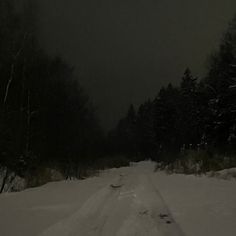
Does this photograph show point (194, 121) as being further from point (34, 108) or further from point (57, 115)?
point (34, 108)

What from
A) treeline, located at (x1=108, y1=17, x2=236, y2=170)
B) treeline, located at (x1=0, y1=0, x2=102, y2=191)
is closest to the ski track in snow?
treeline, located at (x1=0, y1=0, x2=102, y2=191)

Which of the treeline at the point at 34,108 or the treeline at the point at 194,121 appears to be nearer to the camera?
the treeline at the point at 34,108

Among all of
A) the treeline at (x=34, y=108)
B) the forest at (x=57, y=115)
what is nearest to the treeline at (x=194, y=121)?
the forest at (x=57, y=115)

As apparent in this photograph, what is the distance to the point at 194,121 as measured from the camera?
149 feet

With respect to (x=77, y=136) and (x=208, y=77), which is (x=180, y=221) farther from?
(x=208, y=77)

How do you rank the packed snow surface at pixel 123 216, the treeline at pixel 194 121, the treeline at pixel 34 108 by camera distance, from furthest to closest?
1. the treeline at pixel 194 121
2. the treeline at pixel 34 108
3. the packed snow surface at pixel 123 216

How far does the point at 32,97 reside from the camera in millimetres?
21672

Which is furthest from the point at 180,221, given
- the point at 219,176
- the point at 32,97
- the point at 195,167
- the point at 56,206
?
the point at 32,97

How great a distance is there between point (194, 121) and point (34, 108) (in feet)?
90.1

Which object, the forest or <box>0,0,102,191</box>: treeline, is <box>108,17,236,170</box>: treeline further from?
<box>0,0,102,191</box>: treeline

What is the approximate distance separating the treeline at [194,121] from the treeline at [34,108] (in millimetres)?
7781

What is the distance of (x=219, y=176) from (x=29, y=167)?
29.3 ft

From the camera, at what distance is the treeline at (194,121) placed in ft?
81.5

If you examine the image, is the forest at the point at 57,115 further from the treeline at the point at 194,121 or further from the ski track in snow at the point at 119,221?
the ski track in snow at the point at 119,221
